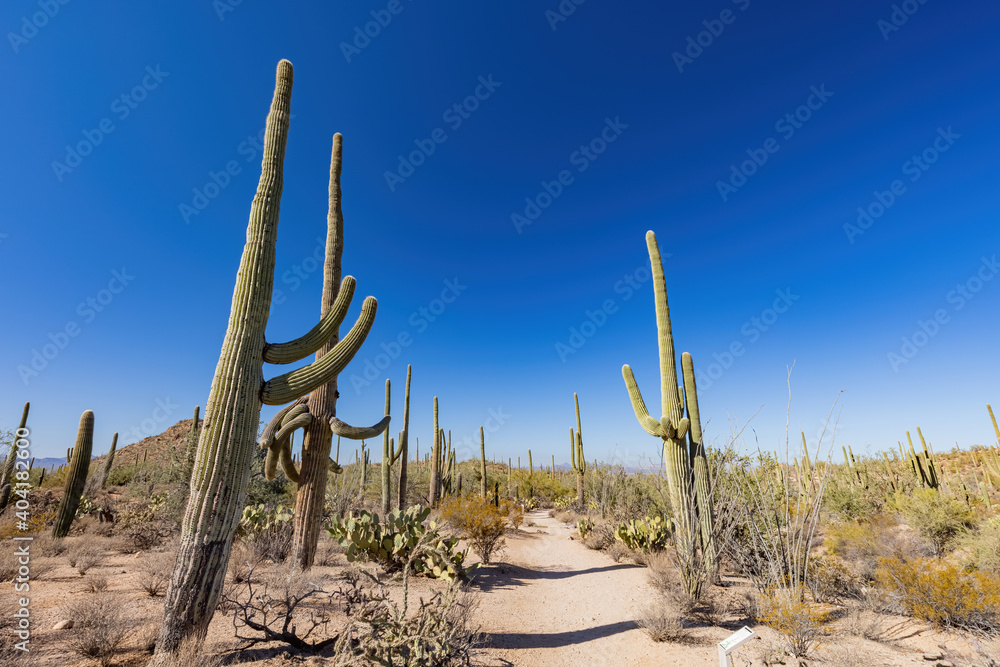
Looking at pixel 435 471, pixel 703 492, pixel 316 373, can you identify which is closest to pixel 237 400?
pixel 316 373

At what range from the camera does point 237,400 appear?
4023 millimetres

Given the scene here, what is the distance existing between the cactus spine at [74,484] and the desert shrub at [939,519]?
17.0 m

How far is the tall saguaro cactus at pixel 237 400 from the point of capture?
3.62 meters

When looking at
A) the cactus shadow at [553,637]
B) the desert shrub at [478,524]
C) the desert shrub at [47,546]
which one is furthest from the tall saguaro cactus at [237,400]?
the desert shrub at [47,546]

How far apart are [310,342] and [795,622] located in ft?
20.3

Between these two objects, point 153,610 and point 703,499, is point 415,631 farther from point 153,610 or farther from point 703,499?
point 703,499

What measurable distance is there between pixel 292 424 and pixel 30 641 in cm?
297

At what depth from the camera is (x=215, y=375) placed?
4086 millimetres

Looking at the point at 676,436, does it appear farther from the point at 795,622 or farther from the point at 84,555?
the point at 84,555

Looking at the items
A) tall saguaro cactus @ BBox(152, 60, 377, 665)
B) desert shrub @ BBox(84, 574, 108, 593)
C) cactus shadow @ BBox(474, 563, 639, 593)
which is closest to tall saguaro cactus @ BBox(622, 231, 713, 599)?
cactus shadow @ BBox(474, 563, 639, 593)

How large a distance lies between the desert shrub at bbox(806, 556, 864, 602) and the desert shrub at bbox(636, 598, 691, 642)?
243 centimetres

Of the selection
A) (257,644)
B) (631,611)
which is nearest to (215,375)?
(257,644)

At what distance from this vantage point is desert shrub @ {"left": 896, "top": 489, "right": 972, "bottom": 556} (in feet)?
27.3

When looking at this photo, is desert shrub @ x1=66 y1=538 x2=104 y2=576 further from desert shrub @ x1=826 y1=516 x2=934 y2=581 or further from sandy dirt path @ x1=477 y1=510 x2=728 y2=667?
desert shrub @ x1=826 y1=516 x2=934 y2=581
